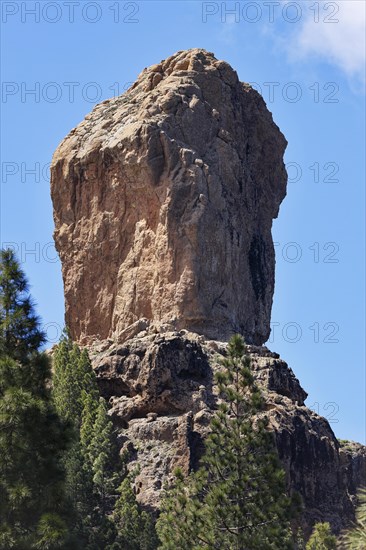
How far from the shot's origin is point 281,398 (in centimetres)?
9719

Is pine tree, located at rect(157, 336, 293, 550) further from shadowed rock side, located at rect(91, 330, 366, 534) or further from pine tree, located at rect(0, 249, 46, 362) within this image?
shadowed rock side, located at rect(91, 330, 366, 534)

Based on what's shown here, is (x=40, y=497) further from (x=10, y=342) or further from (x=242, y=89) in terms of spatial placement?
(x=242, y=89)

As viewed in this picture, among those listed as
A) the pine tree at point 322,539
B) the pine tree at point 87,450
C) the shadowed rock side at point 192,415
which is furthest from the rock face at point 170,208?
the pine tree at point 322,539

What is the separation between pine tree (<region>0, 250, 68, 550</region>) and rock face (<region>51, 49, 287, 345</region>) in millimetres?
46080

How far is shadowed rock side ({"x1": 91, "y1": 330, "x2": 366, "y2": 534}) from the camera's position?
3620 inches

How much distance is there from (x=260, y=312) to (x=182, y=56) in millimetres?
17945

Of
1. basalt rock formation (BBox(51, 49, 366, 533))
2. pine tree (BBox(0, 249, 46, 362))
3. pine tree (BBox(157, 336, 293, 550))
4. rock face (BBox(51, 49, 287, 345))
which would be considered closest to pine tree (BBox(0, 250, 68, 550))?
pine tree (BBox(0, 249, 46, 362))

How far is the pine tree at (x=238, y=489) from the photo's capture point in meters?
65.3

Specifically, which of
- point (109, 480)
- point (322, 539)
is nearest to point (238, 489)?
point (322, 539)

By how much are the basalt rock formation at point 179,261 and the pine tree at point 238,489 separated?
21880mm

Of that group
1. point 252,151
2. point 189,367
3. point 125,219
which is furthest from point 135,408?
point 252,151

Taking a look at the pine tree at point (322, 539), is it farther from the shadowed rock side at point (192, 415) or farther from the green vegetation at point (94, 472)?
the green vegetation at point (94, 472)

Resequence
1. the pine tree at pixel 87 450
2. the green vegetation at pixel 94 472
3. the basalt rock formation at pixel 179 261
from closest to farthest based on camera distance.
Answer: the green vegetation at pixel 94 472, the pine tree at pixel 87 450, the basalt rock formation at pixel 179 261

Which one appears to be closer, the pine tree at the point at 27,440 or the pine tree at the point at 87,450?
the pine tree at the point at 27,440
